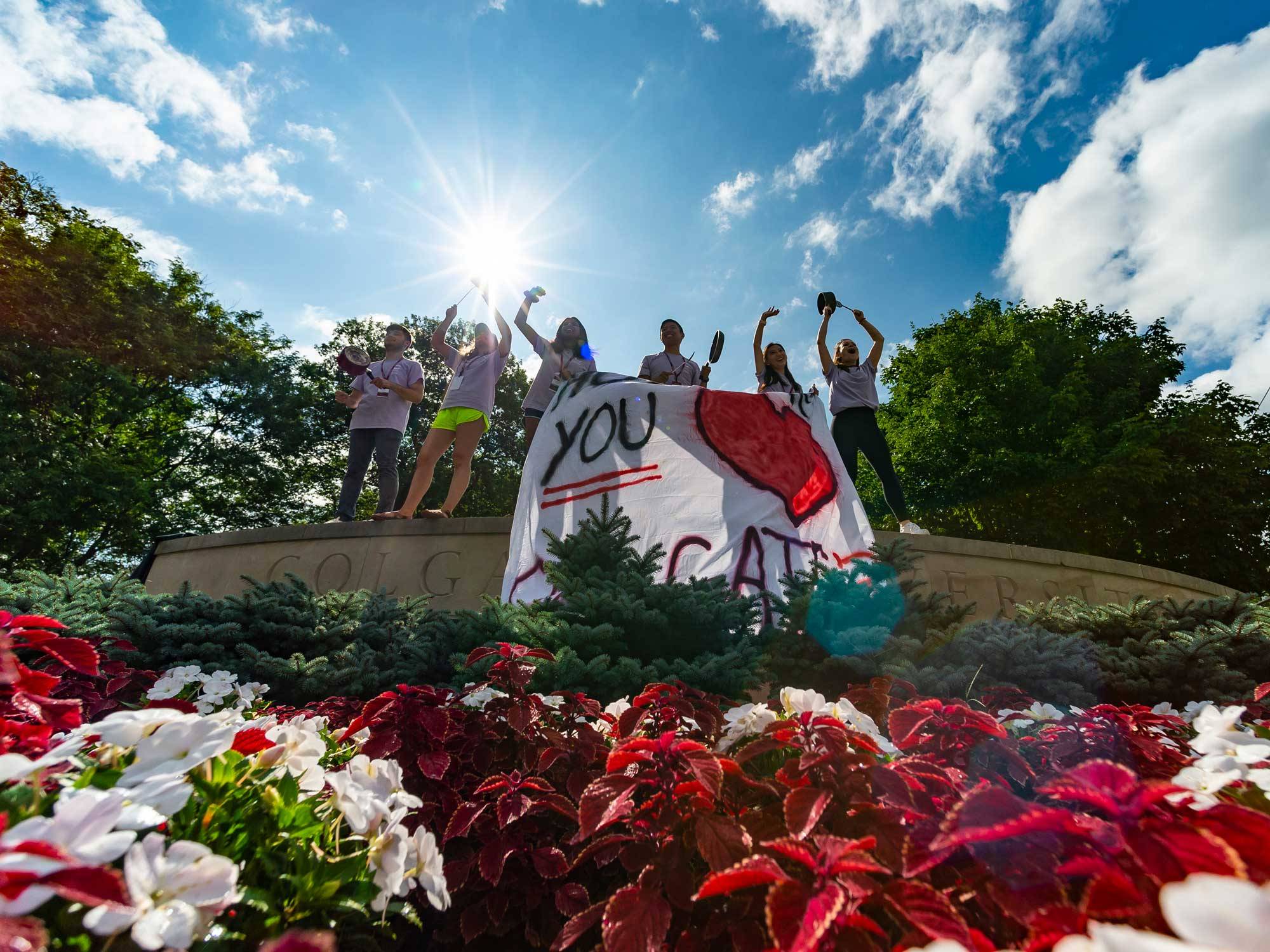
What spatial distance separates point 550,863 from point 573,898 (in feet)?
0.23

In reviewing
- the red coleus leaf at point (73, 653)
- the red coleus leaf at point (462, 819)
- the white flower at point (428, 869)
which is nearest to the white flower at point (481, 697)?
the red coleus leaf at point (462, 819)

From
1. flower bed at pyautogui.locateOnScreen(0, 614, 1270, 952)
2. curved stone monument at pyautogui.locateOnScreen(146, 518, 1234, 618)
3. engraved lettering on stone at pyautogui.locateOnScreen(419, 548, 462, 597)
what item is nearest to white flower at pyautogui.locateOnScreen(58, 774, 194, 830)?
flower bed at pyautogui.locateOnScreen(0, 614, 1270, 952)

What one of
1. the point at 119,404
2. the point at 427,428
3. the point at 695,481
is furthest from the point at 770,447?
the point at 427,428

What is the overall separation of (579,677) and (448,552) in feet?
11.8

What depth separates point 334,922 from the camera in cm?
83

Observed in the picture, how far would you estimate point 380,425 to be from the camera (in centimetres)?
619

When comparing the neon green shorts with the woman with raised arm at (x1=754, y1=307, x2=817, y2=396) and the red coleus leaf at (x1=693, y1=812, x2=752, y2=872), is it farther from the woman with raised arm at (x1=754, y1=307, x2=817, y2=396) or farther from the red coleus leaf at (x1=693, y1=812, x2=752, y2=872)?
the red coleus leaf at (x1=693, y1=812, x2=752, y2=872)

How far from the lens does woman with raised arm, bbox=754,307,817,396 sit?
239 inches

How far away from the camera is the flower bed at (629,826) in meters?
0.60

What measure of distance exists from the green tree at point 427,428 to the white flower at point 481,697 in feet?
61.3

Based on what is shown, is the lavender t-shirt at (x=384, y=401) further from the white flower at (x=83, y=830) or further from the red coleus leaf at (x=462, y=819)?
the white flower at (x=83, y=830)

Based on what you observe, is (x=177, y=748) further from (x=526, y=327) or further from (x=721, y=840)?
(x=526, y=327)

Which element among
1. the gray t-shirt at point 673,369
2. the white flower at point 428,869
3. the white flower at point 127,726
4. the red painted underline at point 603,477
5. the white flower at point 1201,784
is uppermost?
the gray t-shirt at point 673,369

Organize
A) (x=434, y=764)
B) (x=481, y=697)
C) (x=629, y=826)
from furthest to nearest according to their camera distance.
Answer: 1. (x=481, y=697)
2. (x=434, y=764)
3. (x=629, y=826)
